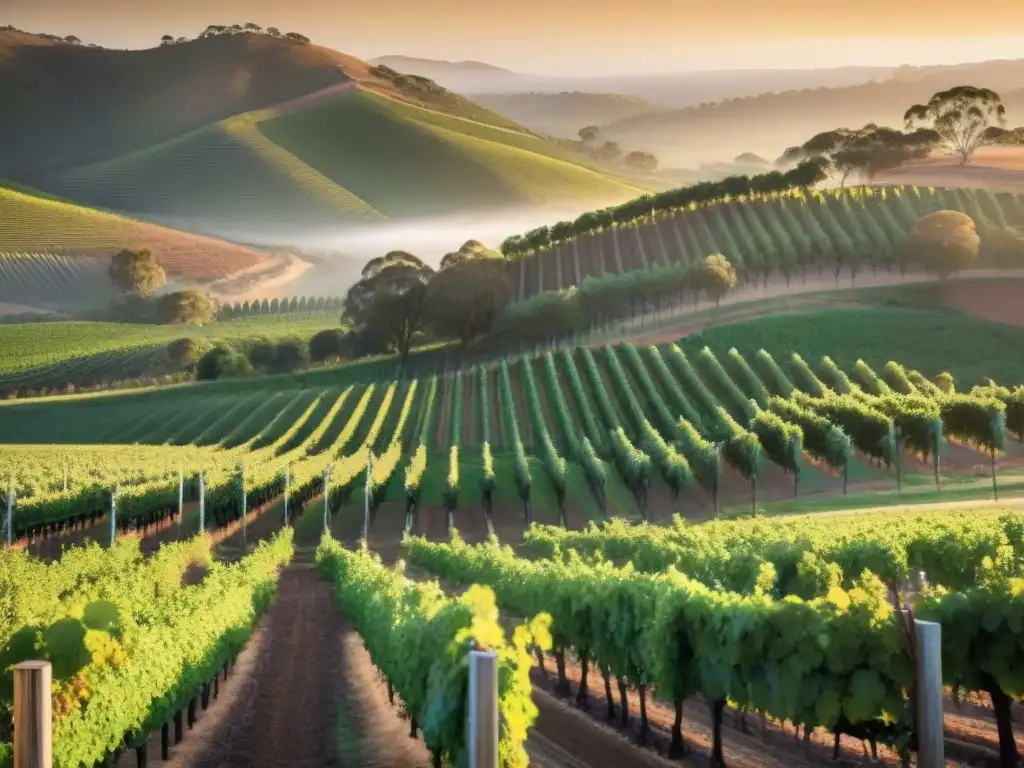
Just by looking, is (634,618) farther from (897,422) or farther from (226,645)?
(897,422)

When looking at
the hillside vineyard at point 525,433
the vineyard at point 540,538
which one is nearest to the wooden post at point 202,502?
the vineyard at point 540,538

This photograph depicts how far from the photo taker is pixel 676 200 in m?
116

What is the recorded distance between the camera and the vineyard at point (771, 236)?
308ft

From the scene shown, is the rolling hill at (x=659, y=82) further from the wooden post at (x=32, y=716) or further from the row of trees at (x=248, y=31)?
the wooden post at (x=32, y=716)

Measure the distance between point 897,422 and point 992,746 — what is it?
39.5m

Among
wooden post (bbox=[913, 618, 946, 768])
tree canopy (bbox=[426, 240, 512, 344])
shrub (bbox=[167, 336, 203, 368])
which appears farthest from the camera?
shrub (bbox=[167, 336, 203, 368])

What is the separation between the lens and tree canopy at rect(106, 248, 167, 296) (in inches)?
4409

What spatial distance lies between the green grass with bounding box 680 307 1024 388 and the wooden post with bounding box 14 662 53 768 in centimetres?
6438

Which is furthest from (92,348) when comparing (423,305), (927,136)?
(927,136)

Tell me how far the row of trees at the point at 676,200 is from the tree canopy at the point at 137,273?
27.5 meters

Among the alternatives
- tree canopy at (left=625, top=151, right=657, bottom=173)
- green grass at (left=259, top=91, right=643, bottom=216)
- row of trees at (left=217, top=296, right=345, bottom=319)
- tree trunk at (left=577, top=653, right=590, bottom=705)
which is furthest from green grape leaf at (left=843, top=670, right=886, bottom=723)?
tree canopy at (left=625, top=151, right=657, bottom=173)

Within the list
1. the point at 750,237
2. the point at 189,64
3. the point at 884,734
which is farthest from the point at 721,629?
the point at 189,64

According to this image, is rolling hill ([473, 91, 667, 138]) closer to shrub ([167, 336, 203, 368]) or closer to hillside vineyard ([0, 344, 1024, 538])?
shrub ([167, 336, 203, 368])

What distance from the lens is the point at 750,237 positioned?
322 ft
